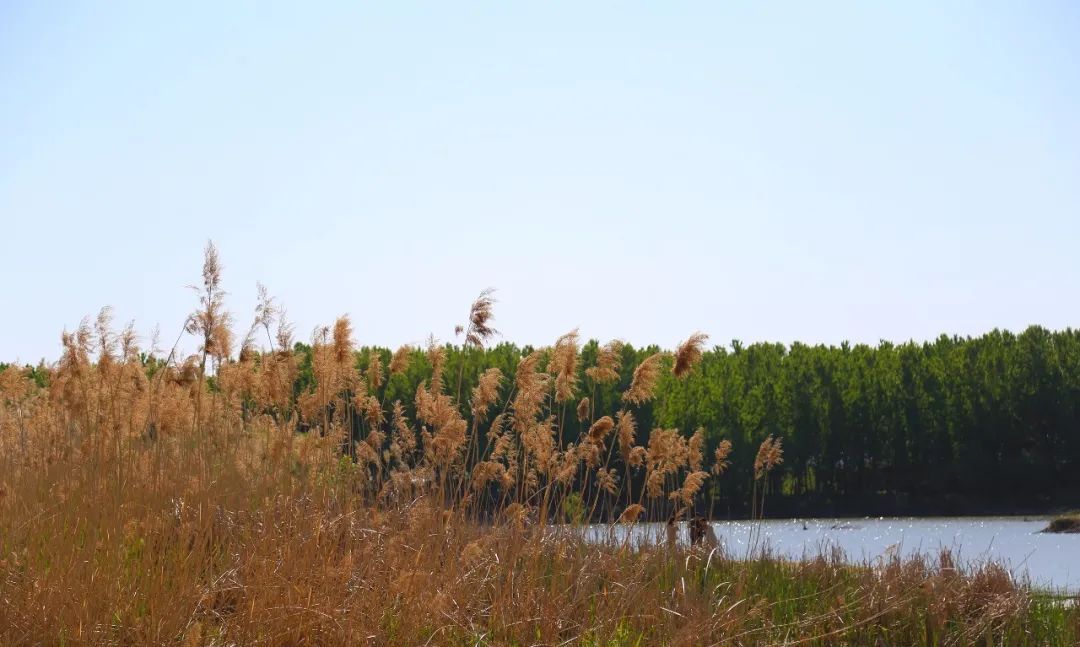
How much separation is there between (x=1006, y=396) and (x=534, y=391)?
Answer: 24350 millimetres

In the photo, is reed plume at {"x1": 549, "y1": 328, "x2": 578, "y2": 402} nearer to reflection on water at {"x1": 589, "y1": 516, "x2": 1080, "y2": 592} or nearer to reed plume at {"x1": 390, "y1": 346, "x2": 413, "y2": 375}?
reed plume at {"x1": 390, "y1": 346, "x2": 413, "y2": 375}

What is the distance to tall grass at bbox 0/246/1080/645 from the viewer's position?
5.98m

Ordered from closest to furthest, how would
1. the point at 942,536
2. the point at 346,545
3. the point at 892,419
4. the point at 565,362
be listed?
the point at 346,545, the point at 565,362, the point at 942,536, the point at 892,419

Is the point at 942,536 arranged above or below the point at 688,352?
below

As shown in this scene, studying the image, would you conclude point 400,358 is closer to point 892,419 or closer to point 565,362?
point 565,362

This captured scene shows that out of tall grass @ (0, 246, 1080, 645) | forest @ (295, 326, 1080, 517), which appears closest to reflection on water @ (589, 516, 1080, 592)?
forest @ (295, 326, 1080, 517)

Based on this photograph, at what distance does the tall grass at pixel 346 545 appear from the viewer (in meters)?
5.98

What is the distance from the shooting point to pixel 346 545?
7117 mm

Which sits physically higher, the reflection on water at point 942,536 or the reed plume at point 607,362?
the reed plume at point 607,362

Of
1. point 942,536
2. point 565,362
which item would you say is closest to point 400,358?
point 565,362

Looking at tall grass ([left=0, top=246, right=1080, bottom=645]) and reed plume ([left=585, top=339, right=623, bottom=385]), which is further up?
reed plume ([left=585, top=339, right=623, bottom=385])

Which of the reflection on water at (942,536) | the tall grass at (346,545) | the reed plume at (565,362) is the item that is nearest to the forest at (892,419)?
the reflection on water at (942,536)

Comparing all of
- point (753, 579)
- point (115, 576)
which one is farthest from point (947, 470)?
point (115, 576)

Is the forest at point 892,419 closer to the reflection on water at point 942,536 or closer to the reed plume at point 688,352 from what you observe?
the reflection on water at point 942,536
